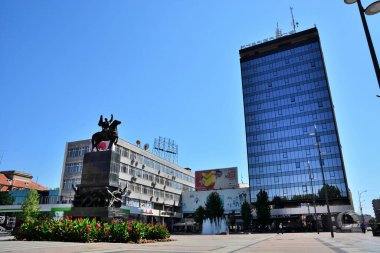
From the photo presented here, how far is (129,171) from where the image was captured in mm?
64125

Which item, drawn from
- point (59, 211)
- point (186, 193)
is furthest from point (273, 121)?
point (59, 211)

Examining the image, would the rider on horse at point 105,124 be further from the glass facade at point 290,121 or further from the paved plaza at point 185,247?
the glass facade at point 290,121

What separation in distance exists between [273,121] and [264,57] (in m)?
20.5

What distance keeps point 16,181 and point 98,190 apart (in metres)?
76.4

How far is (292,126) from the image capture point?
78.6 metres

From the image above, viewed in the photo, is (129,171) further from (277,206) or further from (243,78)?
(243,78)

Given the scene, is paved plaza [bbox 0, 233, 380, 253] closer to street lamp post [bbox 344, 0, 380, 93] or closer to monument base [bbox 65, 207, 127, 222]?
monument base [bbox 65, 207, 127, 222]

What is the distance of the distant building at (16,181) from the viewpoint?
7911cm

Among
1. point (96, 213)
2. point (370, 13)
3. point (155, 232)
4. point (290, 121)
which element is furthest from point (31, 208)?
point (290, 121)

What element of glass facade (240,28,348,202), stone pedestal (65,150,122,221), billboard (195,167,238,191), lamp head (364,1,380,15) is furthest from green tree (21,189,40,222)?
lamp head (364,1,380,15)

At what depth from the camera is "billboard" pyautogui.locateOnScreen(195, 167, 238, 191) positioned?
3113 inches

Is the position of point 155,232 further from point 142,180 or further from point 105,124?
point 142,180

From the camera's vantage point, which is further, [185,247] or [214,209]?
[214,209]

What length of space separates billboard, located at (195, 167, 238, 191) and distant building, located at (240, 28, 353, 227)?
4.87 m
